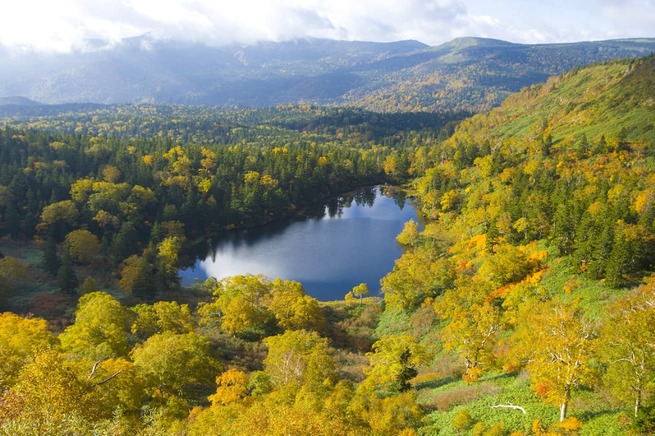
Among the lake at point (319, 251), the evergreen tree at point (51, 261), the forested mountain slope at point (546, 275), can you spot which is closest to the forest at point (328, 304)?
the forested mountain slope at point (546, 275)

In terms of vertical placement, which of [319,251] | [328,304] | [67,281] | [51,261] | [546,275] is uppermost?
[546,275]

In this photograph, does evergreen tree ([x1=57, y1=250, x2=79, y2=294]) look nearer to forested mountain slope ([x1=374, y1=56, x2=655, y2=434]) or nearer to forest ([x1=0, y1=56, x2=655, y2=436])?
forest ([x1=0, y1=56, x2=655, y2=436])

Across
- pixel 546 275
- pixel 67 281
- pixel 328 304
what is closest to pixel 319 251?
pixel 328 304

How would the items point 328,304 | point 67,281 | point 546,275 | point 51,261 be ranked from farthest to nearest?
point 51,261
point 328,304
point 67,281
point 546,275

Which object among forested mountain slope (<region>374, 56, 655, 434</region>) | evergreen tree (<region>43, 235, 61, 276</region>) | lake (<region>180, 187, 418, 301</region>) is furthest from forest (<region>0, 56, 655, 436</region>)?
lake (<region>180, 187, 418, 301</region>)

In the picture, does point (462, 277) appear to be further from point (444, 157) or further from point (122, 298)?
point (444, 157)

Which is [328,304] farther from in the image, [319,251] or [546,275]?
[546,275]

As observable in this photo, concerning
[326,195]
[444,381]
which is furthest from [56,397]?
[326,195]
